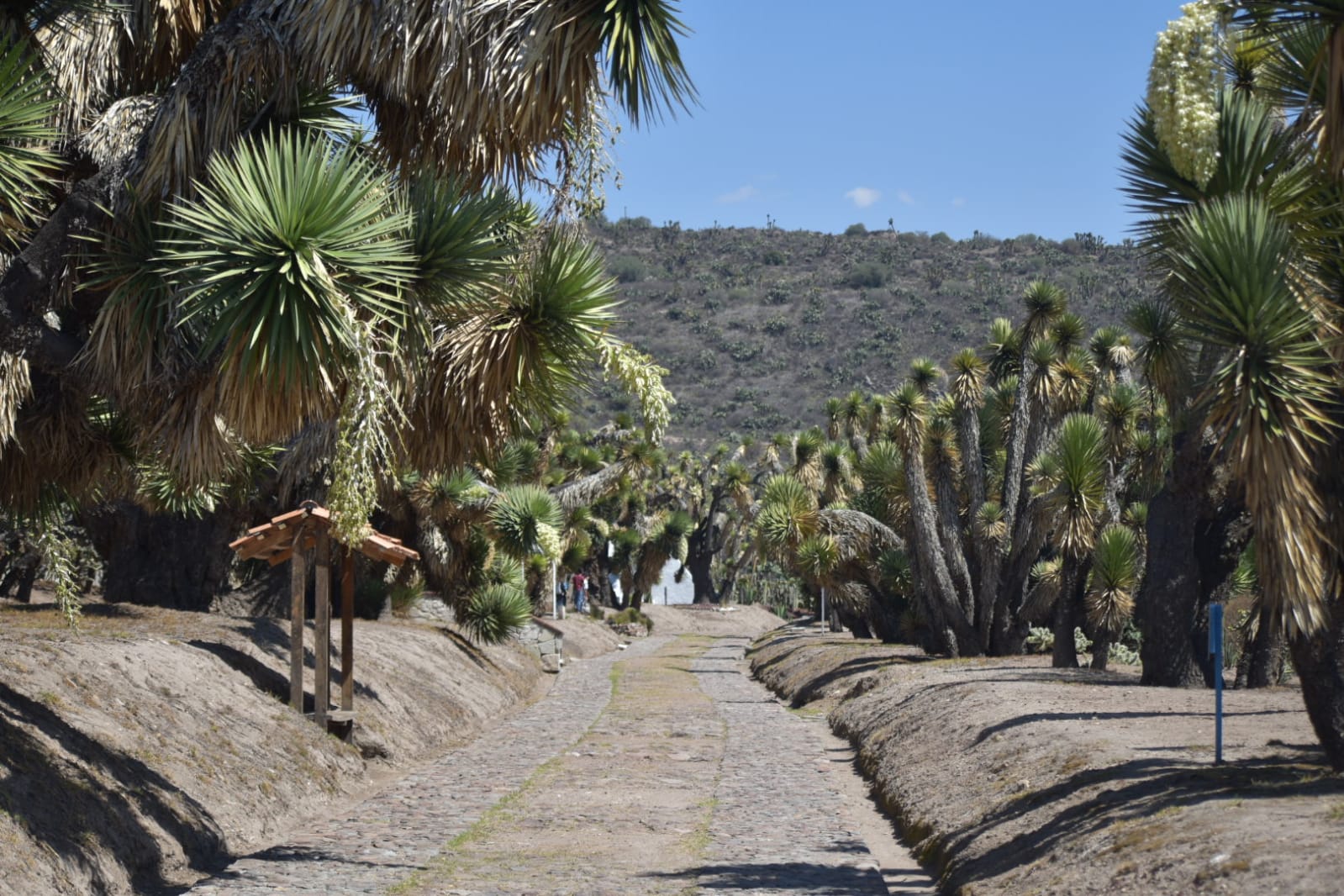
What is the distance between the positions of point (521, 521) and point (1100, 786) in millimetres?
17029

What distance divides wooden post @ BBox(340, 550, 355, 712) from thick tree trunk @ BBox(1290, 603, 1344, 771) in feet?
30.4

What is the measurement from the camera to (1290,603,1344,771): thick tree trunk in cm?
877

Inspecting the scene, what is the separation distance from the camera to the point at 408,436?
10.5 meters

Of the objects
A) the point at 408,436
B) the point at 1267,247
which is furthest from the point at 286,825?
the point at 1267,247

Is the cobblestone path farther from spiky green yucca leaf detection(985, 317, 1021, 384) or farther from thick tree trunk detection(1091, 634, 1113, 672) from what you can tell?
spiky green yucca leaf detection(985, 317, 1021, 384)

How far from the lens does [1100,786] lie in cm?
904

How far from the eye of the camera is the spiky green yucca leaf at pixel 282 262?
8.16 m

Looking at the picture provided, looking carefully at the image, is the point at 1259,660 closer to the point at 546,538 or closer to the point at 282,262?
the point at 546,538

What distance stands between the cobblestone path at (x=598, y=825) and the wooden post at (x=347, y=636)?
3.81ft

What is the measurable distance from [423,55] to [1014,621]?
747 inches

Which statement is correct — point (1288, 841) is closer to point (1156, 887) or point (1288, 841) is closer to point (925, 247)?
point (1156, 887)

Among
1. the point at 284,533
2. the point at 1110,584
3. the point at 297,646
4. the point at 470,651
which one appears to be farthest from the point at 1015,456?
the point at 297,646

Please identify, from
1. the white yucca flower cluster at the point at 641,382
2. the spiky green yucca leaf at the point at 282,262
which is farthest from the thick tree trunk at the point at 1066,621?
the spiky green yucca leaf at the point at 282,262

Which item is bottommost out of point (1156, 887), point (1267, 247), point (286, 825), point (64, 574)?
point (286, 825)
